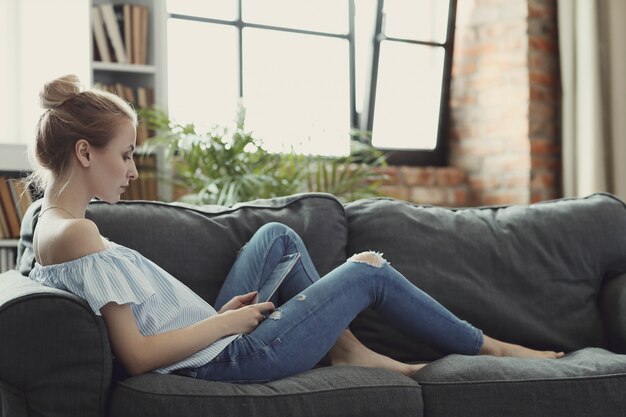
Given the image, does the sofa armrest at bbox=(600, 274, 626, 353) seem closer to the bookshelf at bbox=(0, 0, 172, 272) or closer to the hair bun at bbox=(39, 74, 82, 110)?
the hair bun at bbox=(39, 74, 82, 110)

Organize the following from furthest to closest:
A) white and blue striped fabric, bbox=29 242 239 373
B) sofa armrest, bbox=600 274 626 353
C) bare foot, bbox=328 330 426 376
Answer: sofa armrest, bbox=600 274 626 353 → bare foot, bbox=328 330 426 376 → white and blue striped fabric, bbox=29 242 239 373

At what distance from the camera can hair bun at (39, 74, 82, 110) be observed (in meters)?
1.97

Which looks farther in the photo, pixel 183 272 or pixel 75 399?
pixel 183 272

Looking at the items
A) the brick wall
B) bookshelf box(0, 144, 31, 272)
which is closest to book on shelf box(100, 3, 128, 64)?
bookshelf box(0, 144, 31, 272)

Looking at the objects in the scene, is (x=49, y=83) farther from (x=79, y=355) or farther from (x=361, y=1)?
(x=361, y=1)

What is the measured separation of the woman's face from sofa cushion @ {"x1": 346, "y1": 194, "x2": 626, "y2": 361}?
0.85 m

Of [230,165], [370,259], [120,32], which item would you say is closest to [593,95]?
[230,165]

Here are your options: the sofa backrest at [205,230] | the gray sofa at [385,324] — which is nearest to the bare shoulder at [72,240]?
the gray sofa at [385,324]

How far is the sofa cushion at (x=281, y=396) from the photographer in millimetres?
1791

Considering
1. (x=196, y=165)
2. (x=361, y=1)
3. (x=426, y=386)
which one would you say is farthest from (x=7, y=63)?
(x=426, y=386)

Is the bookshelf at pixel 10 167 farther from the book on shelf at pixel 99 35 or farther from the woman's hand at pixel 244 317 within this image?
the woman's hand at pixel 244 317

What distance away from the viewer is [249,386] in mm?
1907

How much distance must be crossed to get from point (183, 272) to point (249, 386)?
0.55 m

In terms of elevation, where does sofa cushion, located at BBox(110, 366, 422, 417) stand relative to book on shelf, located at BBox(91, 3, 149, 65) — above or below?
below
